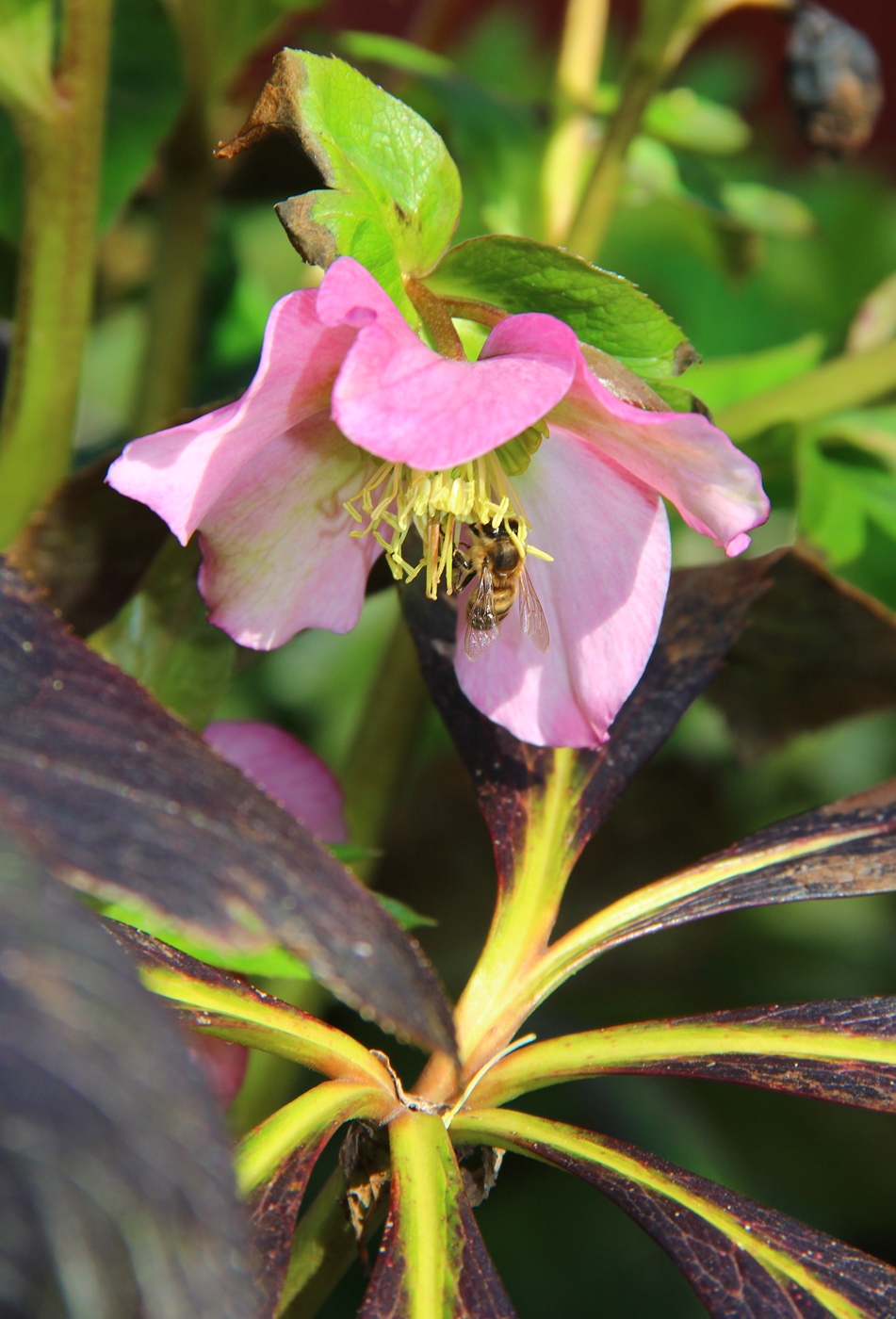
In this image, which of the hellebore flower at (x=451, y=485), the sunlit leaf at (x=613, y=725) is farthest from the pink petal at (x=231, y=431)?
the sunlit leaf at (x=613, y=725)

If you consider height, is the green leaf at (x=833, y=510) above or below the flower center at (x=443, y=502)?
below

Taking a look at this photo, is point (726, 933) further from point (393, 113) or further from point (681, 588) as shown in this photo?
point (393, 113)

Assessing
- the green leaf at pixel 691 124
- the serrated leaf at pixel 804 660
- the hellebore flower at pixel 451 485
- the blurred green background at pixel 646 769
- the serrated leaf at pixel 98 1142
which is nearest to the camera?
the serrated leaf at pixel 98 1142

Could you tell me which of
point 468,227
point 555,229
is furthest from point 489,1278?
point 468,227

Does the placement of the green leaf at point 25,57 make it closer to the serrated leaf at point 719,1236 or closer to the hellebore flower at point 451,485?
the hellebore flower at point 451,485

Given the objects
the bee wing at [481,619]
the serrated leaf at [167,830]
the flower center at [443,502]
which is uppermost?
the serrated leaf at [167,830]

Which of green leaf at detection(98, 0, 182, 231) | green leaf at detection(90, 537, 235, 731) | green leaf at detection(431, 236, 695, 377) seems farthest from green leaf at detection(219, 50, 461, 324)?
green leaf at detection(98, 0, 182, 231)

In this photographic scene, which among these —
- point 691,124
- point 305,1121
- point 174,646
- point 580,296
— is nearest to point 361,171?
point 580,296
